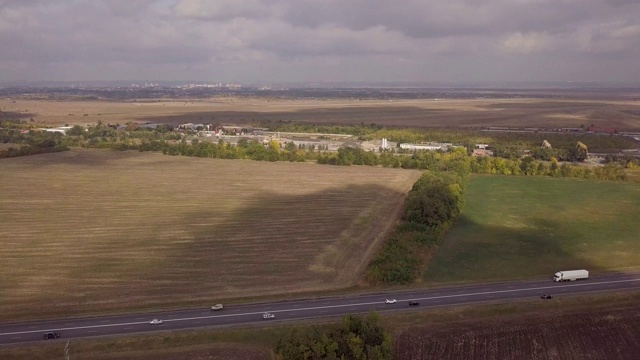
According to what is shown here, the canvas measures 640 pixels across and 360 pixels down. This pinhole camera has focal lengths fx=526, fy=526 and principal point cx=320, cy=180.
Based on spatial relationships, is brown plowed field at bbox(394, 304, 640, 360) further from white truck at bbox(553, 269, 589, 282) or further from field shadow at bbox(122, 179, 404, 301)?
field shadow at bbox(122, 179, 404, 301)

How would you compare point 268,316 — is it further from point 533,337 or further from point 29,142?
point 29,142

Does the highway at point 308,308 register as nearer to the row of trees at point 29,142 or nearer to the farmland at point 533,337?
the farmland at point 533,337

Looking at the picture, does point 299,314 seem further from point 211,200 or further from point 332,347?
point 211,200

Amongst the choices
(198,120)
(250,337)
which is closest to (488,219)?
(250,337)

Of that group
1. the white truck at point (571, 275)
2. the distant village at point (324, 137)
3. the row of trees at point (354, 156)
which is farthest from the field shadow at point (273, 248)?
the distant village at point (324, 137)

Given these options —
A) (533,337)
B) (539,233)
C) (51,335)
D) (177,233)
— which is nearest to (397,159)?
(539,233)

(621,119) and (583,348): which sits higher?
(621,119)
